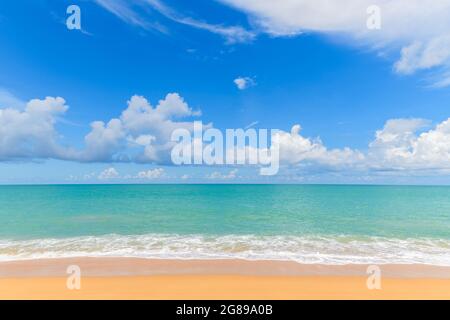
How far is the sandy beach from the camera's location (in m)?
4.04

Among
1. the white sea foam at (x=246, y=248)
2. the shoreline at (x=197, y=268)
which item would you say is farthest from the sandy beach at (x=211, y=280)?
the white sea foam at (x=246, y=248)

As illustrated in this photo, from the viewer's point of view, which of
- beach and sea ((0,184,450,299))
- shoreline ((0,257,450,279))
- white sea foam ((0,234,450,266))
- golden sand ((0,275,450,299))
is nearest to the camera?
golden sand ((0,275,450,299))

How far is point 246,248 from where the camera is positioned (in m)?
6.16

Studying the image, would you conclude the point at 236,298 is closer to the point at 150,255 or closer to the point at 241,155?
the point at 150,255

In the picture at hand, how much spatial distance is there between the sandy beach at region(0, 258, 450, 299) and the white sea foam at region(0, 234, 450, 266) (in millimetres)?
395

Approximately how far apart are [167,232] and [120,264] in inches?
125

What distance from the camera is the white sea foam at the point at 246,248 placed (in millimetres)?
5566

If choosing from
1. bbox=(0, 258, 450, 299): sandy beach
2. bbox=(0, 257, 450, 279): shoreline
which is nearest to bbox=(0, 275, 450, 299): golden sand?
bbox=(0, 258, 450, 299): sandy beach

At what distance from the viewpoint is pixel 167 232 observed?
8.26 m

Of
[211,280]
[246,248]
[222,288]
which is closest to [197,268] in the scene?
[211,280]

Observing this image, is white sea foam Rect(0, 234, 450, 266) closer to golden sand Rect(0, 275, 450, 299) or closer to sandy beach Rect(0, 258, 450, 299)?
sandy beach Rect(0, 258, 450, 299)

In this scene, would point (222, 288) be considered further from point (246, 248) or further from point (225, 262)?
point (246, 248)

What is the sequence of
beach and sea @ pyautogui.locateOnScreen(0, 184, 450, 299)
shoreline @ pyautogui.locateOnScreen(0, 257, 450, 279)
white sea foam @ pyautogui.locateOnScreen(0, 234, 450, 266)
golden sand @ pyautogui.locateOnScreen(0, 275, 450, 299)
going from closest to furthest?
golden sand @ pyautogui.locateOnScreen(0, 275, 450, 299) → beach and sea @ pyautogui.locateOnScreen(0, 184, 450, 299) → shoreline @ pyautogui.locateOnScreen(0, 257, 450, 279) → white sea foam @ pyautogui.locateOnScreen(0, 234, 450, 266)
